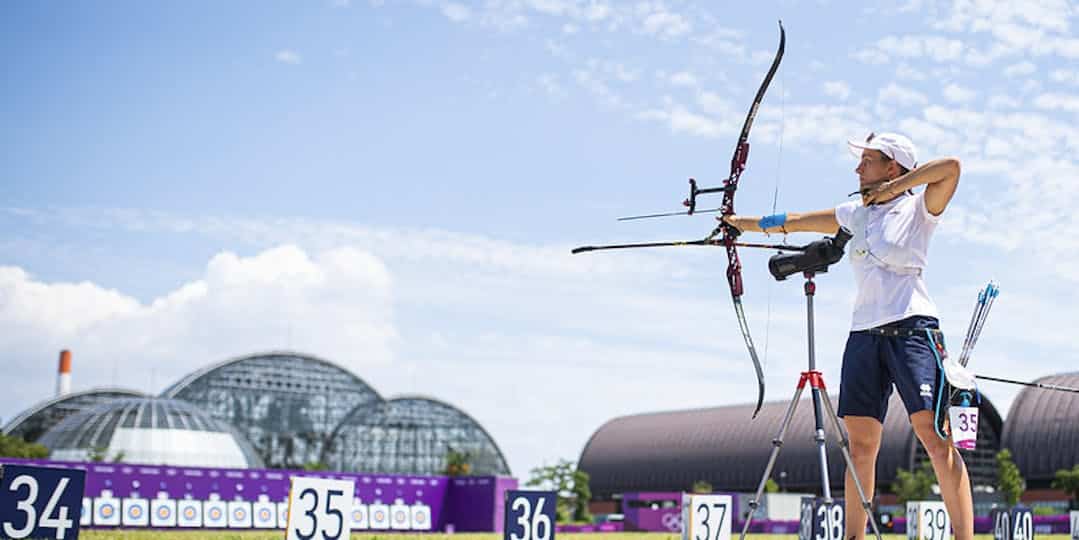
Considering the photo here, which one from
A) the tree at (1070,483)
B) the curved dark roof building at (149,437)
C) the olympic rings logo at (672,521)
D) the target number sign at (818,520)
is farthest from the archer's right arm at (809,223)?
the curved dark roof building at (149,437)

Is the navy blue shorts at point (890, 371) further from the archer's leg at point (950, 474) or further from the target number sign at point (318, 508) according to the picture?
the target number sign at point (318, 508)

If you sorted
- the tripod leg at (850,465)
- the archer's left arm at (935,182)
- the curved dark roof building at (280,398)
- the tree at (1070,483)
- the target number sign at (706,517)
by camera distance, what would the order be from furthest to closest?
the curved dark roof building at (280,398) < the tree at (1070,483) < the target number sign at (706,517) < the tripod leg at (850,465) < the archer's left arm at (935,182)

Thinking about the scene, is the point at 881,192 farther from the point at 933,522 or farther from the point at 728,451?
the point at 728,451

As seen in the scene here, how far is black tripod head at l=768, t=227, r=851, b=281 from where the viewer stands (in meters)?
6.21

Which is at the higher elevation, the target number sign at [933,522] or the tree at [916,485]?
the target number sign at [933,522]

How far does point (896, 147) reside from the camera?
591 centimetres

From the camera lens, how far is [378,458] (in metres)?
106

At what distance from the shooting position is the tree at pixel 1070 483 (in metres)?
61.1

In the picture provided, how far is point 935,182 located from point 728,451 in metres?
82.6

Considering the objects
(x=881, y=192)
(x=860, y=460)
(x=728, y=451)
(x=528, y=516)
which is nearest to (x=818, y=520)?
(x=528, y=516)

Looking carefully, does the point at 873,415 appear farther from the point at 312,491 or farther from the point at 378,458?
A: the point at 378,458

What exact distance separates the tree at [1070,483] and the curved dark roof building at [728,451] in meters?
8.66

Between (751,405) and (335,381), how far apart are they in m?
40.7

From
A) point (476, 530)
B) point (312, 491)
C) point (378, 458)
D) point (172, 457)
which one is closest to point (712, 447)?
point (378, 458)
